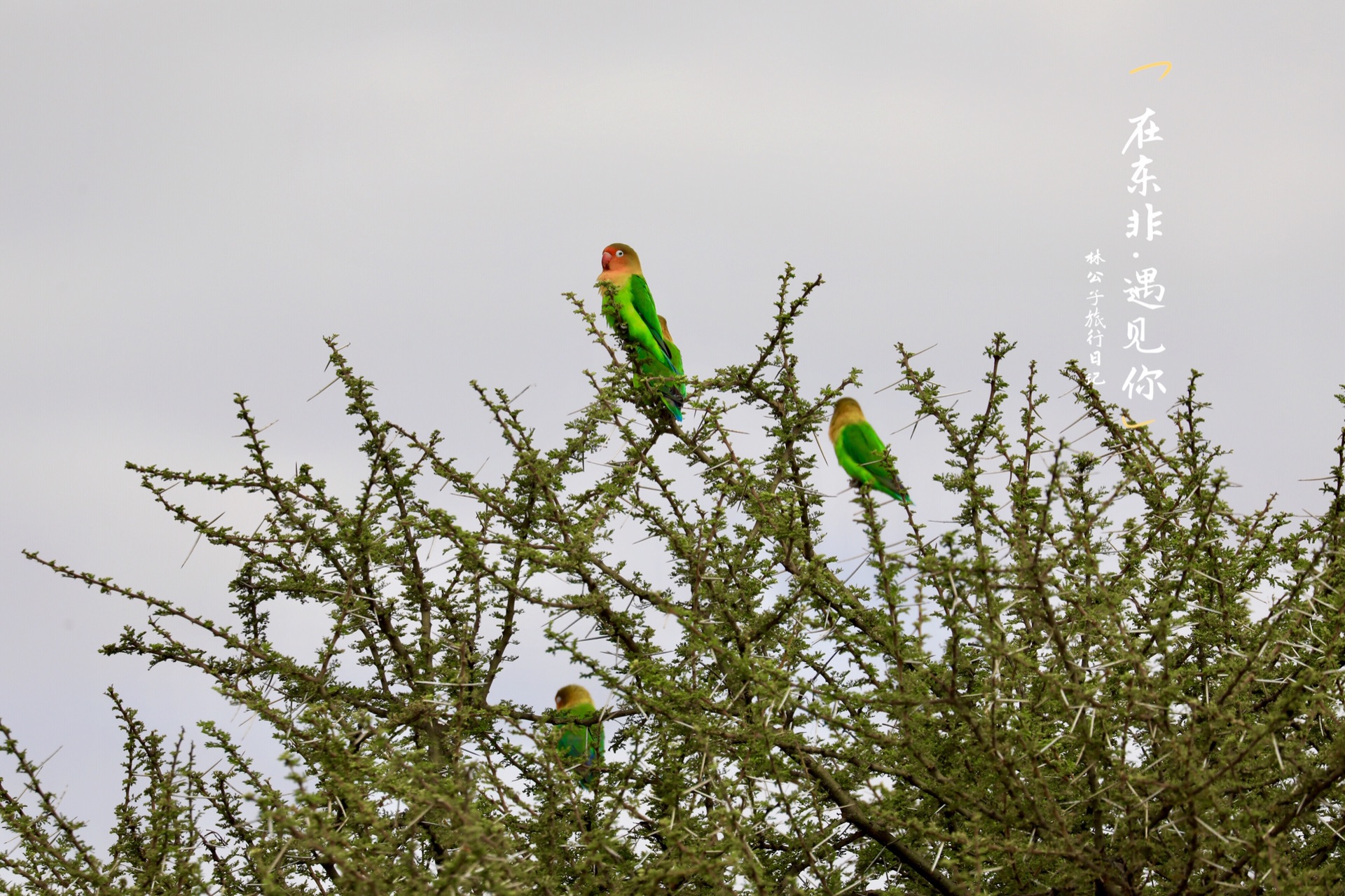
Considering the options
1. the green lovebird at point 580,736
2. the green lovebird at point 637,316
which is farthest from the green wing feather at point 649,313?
the green lovebird at point 580,736

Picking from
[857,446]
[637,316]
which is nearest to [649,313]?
[637,316]

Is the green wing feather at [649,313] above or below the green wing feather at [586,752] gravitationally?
above

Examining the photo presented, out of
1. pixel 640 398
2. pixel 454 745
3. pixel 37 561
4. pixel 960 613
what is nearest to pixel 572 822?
pixel 454 745

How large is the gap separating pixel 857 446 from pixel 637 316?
4.24 feet

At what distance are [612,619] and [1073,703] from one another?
1563mm

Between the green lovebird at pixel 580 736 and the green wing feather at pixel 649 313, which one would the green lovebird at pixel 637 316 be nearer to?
the green wing feather at pixel 649 313

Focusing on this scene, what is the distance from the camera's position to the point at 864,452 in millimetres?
5750

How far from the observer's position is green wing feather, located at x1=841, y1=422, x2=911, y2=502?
561 centimetres

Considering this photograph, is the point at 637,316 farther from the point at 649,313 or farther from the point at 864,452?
the point at 864,452

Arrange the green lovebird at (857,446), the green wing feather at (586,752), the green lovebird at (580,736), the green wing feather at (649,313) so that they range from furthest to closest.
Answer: the green wing feather at (649,313) < the green lovebird at (857,446) < the green lovebird at (580,736) < the green wing feather at (586,752)

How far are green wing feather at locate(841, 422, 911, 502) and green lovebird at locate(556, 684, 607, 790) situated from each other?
171 centimetres

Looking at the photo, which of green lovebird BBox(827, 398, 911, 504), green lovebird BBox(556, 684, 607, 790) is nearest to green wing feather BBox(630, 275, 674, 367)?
green lovebird BBox(827, 398, 911, 504)

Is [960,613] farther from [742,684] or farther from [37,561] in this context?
[37,561]

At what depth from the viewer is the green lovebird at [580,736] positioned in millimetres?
3922
